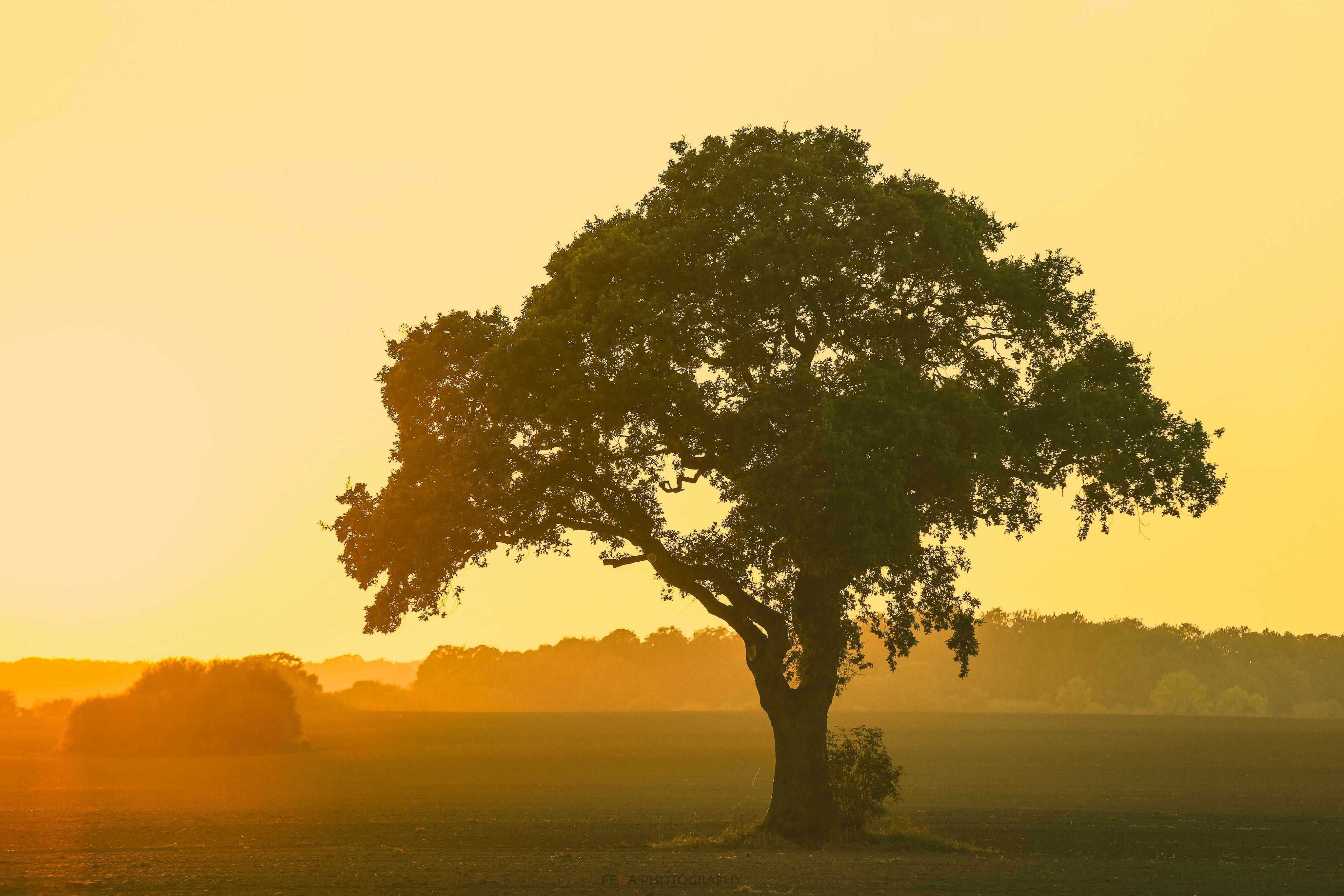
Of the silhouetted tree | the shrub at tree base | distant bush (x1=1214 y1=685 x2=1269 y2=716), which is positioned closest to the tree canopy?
the silhouetted tree

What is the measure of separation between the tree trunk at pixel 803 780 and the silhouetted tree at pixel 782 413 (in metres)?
0.06

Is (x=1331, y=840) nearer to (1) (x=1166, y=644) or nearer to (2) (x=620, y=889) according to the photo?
(2) (x=620, y=889)

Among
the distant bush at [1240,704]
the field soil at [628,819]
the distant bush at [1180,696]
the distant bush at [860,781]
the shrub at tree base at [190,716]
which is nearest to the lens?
the field soil at [628,819]

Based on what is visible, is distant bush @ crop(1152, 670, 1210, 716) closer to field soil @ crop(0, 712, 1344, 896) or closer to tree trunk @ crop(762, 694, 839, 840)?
field soil @ crop(0, 712, 1344, 896)

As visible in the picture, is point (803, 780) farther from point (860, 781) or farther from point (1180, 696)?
point (1180, 696)

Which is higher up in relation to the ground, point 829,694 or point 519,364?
point 519,364

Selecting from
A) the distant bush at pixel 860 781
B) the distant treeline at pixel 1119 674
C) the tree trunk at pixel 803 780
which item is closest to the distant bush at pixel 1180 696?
the distant treeline at pixel 1119 674

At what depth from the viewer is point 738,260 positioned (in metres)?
29.9

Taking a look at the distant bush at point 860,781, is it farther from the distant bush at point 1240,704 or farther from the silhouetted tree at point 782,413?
the distant bush at point 1240,704

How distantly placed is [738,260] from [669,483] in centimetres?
619

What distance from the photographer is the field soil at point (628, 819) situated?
25.2 metres

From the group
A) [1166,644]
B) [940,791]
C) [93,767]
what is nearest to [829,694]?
[940,791]

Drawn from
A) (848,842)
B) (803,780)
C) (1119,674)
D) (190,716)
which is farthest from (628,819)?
(1119,674)

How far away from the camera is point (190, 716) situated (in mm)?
82250
